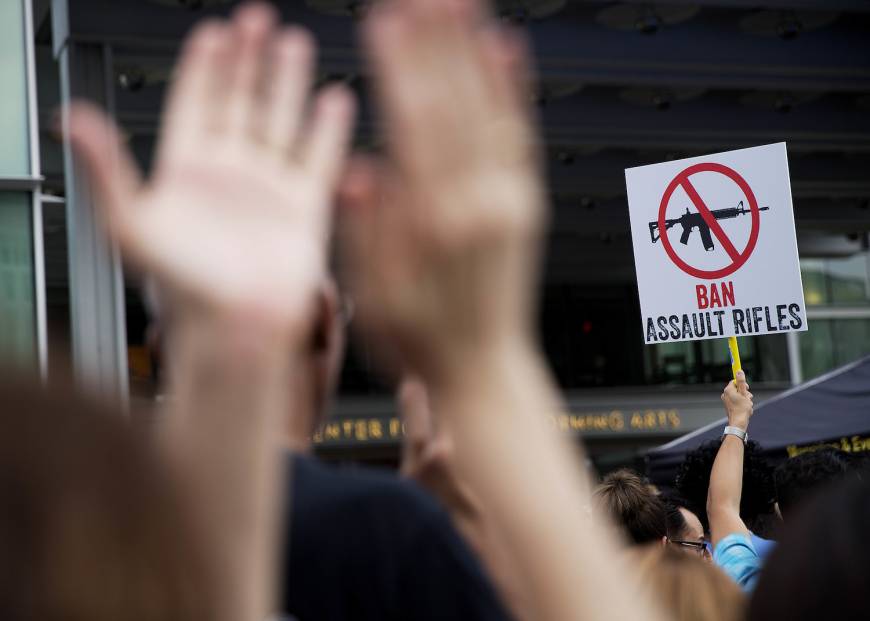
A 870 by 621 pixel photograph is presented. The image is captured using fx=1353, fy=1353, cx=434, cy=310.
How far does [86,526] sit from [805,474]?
386 cm

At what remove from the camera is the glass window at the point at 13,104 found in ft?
26.4

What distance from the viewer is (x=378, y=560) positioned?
1328 mm

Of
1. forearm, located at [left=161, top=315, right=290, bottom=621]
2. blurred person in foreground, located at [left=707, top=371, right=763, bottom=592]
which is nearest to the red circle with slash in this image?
blurred person in foreground, located at [left=707, top=371, right=763, bottom=592]

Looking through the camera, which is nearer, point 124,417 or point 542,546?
point 124,417

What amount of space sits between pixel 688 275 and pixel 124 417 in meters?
4.88

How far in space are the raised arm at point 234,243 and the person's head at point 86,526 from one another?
7cm

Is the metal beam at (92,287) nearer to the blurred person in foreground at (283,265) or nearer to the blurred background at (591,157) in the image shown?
the blurred background at (591,157)

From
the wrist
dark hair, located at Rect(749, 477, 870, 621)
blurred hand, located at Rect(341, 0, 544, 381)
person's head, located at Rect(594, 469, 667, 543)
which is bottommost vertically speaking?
person's head, located at Rect(594, 469, 667, 543)

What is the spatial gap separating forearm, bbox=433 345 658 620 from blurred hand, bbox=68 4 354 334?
0.15m

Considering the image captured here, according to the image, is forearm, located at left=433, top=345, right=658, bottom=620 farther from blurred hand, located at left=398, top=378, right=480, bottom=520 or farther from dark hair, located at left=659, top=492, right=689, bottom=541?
dark hair, located at left=659, top=492, right=689, bottom=541

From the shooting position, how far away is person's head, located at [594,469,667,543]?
4129 mm

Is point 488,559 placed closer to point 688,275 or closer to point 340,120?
point 340,120

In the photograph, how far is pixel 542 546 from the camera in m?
1.03

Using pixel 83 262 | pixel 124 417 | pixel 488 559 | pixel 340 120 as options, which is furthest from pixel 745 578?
pixel 83 262
